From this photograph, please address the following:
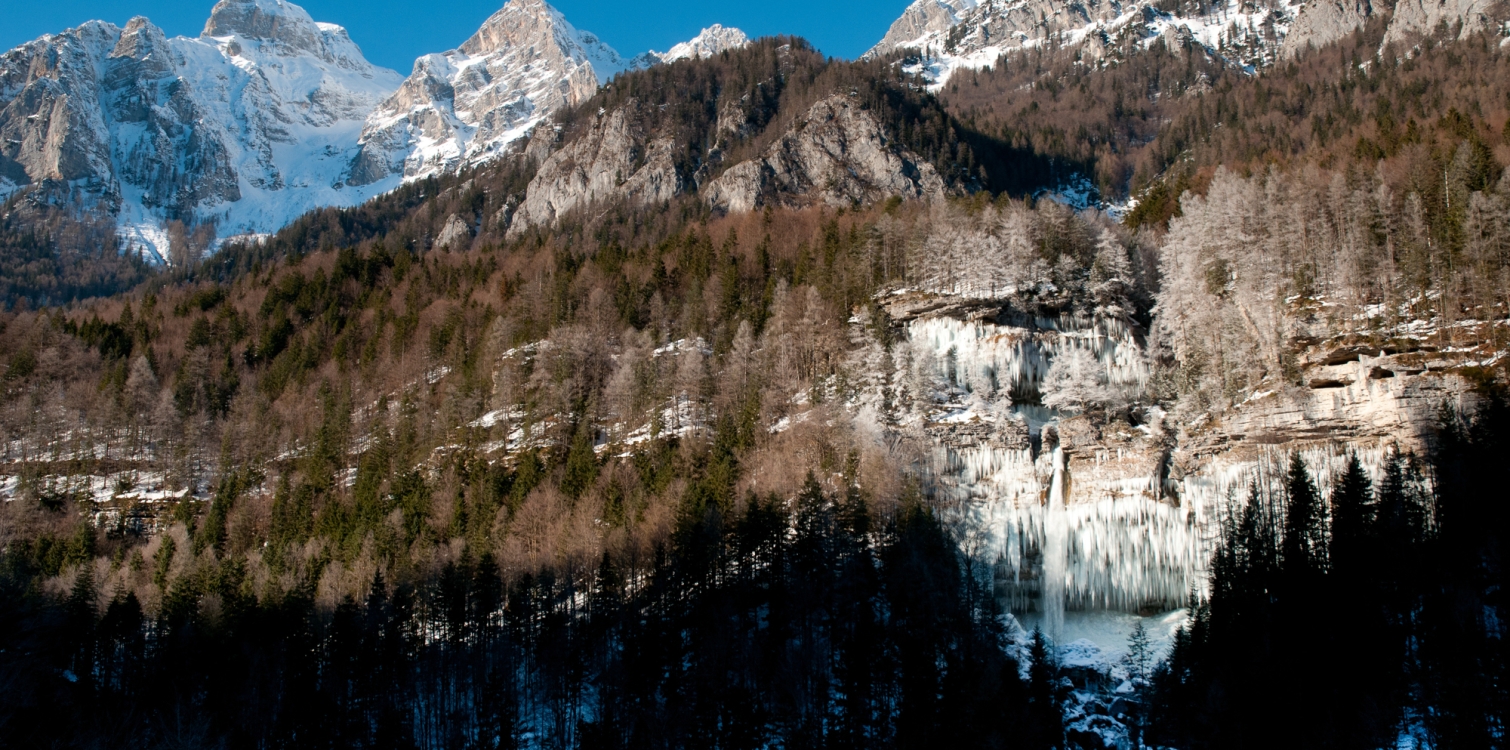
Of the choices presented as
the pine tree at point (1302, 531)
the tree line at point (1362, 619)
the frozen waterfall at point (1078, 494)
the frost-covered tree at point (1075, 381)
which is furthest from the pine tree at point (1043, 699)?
the frost-covered tree at point (1075, 381)

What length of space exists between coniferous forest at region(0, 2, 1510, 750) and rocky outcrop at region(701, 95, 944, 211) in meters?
29.9

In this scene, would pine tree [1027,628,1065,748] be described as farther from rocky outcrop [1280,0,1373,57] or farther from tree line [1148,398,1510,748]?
rocky outcrop [1280,0,1373,57]

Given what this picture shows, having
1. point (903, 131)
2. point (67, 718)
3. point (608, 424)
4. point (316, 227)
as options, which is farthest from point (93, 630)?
point (316, 227)

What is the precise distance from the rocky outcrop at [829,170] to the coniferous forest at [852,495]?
2992 cm

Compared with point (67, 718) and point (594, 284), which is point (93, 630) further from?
point (594, 284)

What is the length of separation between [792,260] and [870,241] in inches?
399

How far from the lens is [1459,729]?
1390 inches

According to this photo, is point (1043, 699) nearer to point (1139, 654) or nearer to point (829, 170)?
point (1139, 654)

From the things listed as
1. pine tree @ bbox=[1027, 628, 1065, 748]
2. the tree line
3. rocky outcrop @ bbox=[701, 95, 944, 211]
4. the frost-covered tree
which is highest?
rocky outcrop @ bbox=[701, 95, 944, 211]

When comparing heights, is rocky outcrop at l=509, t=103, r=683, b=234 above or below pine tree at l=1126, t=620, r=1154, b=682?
above

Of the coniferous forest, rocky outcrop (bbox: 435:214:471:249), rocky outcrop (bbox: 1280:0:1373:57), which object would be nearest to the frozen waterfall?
the coniferous forest

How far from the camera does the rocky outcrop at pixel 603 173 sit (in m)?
142

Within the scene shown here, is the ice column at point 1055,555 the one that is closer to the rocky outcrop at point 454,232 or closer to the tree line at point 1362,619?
the tree line at point 1362,619

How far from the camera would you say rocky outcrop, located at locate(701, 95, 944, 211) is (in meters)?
127
